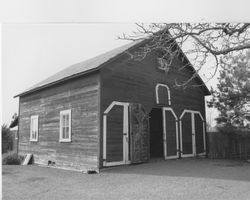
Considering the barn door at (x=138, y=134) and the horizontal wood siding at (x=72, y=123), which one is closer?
the horizontal wood siding at (x=72, y=123)

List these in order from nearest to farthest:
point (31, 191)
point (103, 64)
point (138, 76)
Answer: point (31, 191) < point (103, 64) < point (138, 76)

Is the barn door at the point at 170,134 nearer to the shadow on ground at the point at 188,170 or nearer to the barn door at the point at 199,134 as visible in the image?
the barn door at the point at 199,134

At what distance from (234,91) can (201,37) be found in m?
1.68

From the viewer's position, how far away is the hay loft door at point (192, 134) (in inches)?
319

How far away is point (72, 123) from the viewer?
6.46m

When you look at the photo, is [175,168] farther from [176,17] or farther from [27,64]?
[27,64]

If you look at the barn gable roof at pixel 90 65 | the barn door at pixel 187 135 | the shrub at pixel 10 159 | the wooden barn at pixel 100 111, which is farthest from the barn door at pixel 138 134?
the shrub at pixel 10 159

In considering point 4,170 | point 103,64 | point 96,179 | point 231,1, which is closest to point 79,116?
point 103,64

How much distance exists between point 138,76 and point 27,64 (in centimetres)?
289

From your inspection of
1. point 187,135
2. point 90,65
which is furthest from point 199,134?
point 90,65

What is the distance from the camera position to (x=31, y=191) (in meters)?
Answer: 4.05

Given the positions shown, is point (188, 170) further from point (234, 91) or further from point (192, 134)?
point (192, 134)

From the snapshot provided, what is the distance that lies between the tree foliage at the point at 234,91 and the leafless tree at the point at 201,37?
0.29 meters

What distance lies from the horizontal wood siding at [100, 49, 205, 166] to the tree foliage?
74 cm
